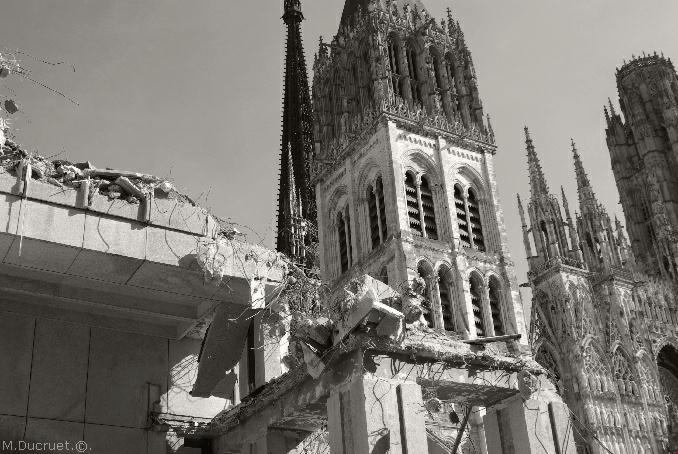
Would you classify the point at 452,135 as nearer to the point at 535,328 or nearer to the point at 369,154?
the point at 369,154

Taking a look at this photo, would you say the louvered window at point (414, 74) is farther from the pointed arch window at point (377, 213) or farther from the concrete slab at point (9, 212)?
the concrete slab at point (9, 212)

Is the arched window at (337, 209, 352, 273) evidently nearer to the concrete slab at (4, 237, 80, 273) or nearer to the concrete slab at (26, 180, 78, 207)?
the concrete slab at (4, 237, 80, 273)

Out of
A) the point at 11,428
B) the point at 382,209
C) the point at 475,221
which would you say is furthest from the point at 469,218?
the point at 11,428

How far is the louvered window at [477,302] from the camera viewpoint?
136 ft

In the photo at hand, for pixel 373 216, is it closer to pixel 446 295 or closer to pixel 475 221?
pixel 475 221

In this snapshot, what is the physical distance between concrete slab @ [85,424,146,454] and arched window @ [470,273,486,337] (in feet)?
104

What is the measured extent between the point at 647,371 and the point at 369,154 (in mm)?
18206

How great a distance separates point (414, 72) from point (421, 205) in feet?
33.1

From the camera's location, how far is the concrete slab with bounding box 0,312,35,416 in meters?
9.91

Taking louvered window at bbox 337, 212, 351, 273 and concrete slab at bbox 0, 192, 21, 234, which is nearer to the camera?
concrete slab at bbox 0, 192, 21, 234

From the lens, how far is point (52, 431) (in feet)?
32.8

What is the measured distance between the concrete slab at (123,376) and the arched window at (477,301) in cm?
3129

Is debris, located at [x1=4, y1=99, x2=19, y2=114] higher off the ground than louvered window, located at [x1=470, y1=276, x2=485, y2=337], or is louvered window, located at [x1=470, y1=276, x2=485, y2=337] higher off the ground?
louvered window, located at [x1=470, y1=276, x2=485, y2=337]

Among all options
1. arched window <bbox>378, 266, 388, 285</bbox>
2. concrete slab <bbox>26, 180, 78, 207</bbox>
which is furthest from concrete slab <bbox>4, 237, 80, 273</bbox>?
arched window <bbox>378, 266, 388, 285</bbox>
